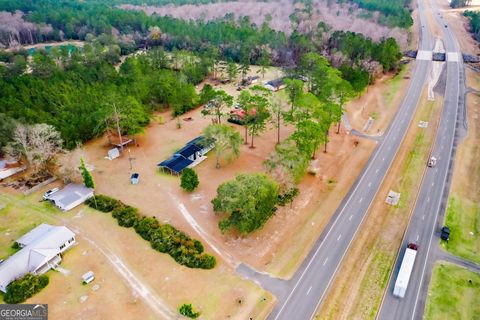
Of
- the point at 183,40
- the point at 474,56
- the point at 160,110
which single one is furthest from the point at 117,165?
the point at 474,56

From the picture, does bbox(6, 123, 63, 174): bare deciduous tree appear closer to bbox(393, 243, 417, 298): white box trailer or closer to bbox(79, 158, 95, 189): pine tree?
bbox(79, 158, 95, 189): pine tree

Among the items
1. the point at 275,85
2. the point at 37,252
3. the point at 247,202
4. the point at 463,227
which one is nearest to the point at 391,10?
the point at 275,85

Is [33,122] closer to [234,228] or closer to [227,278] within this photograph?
[234,228]

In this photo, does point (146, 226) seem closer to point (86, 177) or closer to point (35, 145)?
point (86, 177)

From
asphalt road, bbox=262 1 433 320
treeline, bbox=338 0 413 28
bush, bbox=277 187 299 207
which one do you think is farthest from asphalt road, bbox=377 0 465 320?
treeline, bbox=338 0 413 28

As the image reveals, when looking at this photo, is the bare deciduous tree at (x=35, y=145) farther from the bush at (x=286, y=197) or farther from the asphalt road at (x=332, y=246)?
the asphalt road at (x=332, y=246)

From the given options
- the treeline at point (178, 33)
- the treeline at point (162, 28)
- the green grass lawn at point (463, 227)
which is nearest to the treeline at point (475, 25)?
the treeline at point (178, 33)
